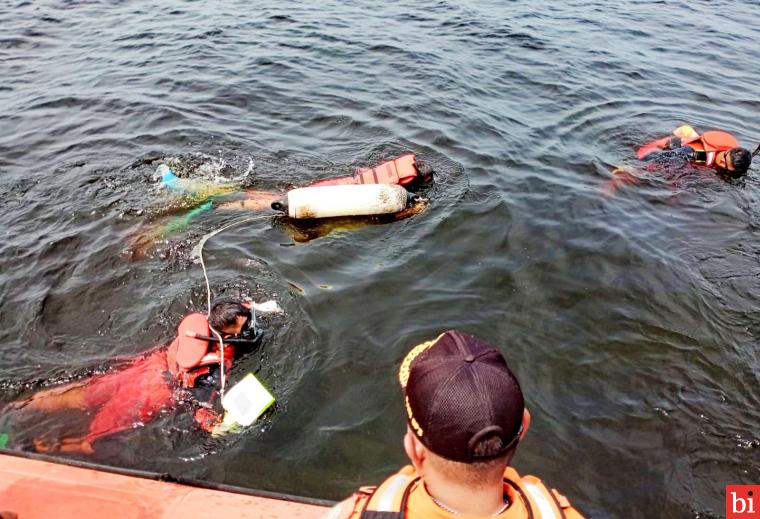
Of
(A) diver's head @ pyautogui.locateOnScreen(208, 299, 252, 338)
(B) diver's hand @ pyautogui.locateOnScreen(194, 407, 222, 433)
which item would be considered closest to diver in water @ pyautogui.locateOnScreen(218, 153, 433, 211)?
(A) diver's head @ pyautogui.locateOnScreen(208, 299, 252, 338)

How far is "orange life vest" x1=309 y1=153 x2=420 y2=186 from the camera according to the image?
701cm

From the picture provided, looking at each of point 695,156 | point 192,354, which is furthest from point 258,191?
point 695,156

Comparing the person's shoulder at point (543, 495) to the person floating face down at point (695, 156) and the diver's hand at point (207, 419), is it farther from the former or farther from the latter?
the person floating face down at point (695, 156)

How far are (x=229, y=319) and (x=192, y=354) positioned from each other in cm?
40

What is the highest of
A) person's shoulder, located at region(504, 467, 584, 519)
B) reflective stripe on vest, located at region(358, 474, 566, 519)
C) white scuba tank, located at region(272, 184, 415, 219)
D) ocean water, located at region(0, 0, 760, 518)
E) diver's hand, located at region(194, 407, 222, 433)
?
reflective stripe on vest, located at region(358, 474, 566, 519)

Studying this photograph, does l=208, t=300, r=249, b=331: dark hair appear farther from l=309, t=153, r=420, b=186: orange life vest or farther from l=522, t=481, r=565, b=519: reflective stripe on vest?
l=522, t=481, r=565, b=519: reflective stripe on vest

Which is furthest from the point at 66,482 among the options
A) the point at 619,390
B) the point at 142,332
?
the point at 619,390

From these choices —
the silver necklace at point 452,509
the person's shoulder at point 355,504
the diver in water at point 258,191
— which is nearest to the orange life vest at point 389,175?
the diver in water at point 258,191

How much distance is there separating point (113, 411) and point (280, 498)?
76.7 inches

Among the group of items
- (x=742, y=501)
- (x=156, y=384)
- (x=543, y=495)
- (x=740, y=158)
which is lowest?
(x=742, y=501)

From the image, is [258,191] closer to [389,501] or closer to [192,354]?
[192,354]

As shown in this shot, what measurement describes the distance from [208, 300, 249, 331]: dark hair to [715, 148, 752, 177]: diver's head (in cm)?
754

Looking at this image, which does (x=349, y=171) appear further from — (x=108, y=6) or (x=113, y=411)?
(x=108, y=6)

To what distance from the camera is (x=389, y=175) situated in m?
7.03
